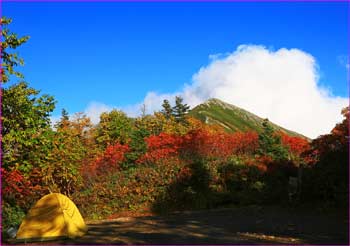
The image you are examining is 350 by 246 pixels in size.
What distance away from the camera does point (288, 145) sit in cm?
3080

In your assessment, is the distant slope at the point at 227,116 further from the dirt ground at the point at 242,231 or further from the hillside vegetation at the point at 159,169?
the dirt ground at the point at 242,231

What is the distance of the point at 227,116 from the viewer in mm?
118125

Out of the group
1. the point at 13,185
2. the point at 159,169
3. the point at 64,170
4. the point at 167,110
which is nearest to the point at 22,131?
the point at 13,185

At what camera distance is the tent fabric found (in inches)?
425

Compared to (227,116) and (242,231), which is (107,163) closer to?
(242,231)

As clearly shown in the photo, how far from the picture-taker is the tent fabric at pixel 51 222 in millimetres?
10789

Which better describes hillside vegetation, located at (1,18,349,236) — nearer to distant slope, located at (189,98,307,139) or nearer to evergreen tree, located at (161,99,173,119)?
evergreen tree, located at (161,99,173,119)

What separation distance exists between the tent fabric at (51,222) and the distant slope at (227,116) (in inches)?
3686

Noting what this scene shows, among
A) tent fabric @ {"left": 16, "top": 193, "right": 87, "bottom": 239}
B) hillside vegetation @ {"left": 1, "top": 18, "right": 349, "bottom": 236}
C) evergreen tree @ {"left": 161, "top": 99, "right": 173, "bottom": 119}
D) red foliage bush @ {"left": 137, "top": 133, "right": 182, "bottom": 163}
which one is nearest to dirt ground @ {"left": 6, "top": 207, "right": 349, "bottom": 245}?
tent fabric @ {"left": 16, "top": 193, "right": 87, "bottom": 239}

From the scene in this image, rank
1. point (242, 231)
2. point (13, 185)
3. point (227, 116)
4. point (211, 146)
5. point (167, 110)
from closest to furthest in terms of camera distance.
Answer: point (242, 231)
point (13, 185)
point (211, 146)
point (167, 110)
point (227, 116)

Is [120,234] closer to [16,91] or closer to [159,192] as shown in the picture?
[16,91]

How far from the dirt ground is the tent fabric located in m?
0.35

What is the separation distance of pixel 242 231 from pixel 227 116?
108 m

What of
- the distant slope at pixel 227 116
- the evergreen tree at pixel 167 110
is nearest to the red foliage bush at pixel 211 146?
the evergreen tree at pixel 167 110
